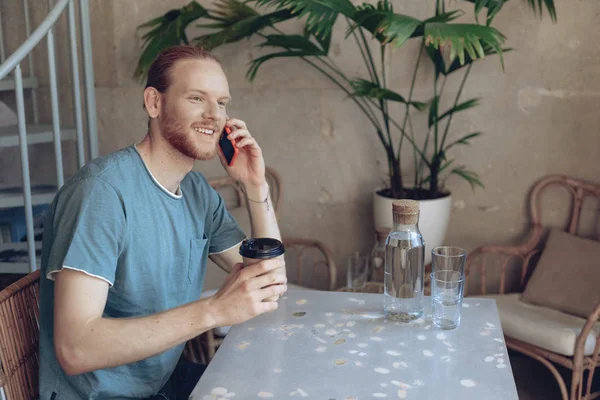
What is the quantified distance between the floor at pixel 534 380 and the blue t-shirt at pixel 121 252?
1714 millimetres

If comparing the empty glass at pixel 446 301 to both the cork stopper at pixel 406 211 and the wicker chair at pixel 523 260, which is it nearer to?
the cork stopper at pixel 406 211

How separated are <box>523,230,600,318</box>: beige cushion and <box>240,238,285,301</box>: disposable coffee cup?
5.46 ft

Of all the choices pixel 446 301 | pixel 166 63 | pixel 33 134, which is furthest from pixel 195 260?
pixel 33 134

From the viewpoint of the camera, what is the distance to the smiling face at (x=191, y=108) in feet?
5.23

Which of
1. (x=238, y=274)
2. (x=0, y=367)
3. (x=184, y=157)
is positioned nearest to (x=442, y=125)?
(x=184, y=157)

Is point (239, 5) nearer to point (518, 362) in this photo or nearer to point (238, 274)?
point (238, 274)

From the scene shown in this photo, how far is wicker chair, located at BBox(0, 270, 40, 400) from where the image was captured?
1353 mm

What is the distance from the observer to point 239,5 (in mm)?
2732

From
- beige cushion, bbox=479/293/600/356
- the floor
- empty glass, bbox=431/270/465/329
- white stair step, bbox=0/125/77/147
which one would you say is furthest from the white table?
white stair step, bbox=0/125/77/147

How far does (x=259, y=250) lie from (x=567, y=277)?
1.77 metres

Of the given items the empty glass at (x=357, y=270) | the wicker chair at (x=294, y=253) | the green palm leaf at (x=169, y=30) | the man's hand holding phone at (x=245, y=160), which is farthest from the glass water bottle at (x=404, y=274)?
the green palm leaf at (x=169, y=30)

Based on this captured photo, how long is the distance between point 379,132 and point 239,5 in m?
0.79

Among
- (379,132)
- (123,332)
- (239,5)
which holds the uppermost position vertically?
(239,5)

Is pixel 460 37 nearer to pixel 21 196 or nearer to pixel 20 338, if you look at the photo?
pixel 20 338
